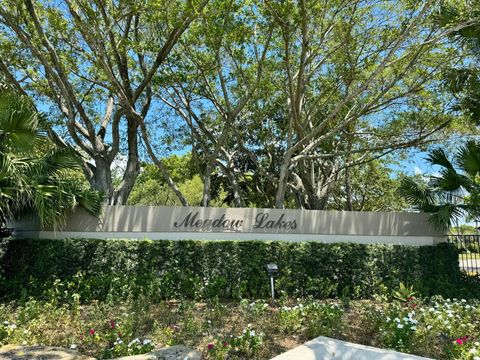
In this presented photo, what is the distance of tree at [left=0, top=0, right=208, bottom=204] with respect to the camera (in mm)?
9938

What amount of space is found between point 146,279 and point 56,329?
2442 mm

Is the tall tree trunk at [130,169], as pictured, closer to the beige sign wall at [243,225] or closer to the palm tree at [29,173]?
the beige sign wall at [243,225]

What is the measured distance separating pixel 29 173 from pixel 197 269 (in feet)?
13.8

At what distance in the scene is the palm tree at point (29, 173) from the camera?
7.81 m

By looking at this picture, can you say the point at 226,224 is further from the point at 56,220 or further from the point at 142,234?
the point at 56,220

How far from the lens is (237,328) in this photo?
6082 millimetres

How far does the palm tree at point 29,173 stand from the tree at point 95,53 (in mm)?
2464

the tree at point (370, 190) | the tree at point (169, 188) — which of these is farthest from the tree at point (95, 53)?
the tree at point (370, 190)

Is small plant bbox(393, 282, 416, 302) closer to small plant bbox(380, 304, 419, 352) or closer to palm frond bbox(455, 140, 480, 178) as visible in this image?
small plant bbox(380, 304, 419, 352)

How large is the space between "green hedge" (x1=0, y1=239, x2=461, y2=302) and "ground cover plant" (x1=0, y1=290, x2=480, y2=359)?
966 mm

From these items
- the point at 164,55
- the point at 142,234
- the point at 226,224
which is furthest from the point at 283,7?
the point at 142,234

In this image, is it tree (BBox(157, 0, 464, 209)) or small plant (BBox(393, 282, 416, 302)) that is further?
tree (BBox(157, 0, 464, 209))

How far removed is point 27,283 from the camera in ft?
27.4

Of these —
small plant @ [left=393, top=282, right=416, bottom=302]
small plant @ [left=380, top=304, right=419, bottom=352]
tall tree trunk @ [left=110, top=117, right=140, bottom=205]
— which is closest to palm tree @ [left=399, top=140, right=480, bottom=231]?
small plant @ [left=393, top=282, right=416, bottom=302]
